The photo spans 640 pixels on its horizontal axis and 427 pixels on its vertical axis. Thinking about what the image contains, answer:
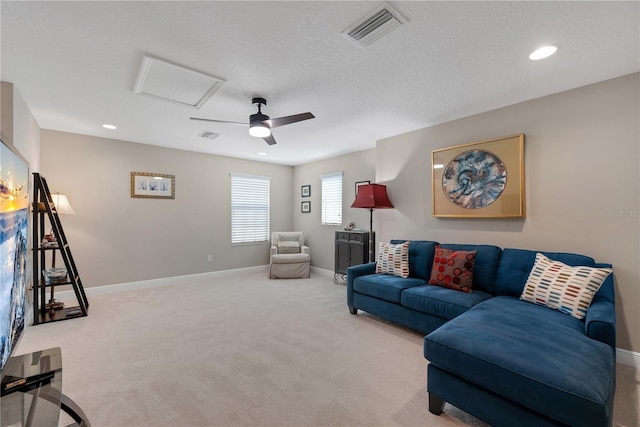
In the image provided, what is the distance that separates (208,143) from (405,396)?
4.48m

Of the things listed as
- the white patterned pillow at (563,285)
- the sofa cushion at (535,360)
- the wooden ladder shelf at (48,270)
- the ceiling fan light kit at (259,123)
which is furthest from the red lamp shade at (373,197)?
the wooden ladder shelf at (48,270)

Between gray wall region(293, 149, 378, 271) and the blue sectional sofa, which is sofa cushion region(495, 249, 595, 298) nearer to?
the blue sectional sofa

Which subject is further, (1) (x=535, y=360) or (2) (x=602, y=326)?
(2) (x=602, y=326)

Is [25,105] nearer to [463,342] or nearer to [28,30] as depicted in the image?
[28,30]

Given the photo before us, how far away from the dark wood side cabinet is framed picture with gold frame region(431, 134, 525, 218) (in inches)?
55.2

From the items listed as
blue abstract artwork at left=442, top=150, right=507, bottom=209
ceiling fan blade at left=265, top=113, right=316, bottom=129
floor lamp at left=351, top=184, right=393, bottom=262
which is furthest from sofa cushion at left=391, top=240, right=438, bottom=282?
ceiling fan blade at left=265, top=113, right=316, bottom=129

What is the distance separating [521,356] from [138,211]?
537 centimetres

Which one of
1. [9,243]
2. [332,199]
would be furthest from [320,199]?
[9,243]

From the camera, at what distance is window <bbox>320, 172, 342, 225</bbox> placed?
5680mm

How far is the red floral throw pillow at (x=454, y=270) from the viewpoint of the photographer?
115 inches

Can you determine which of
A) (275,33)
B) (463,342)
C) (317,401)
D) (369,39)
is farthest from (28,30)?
(463,342)

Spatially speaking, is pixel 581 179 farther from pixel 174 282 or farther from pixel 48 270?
pixel 48 270

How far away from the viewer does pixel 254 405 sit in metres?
1.89

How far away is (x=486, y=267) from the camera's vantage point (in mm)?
2943
